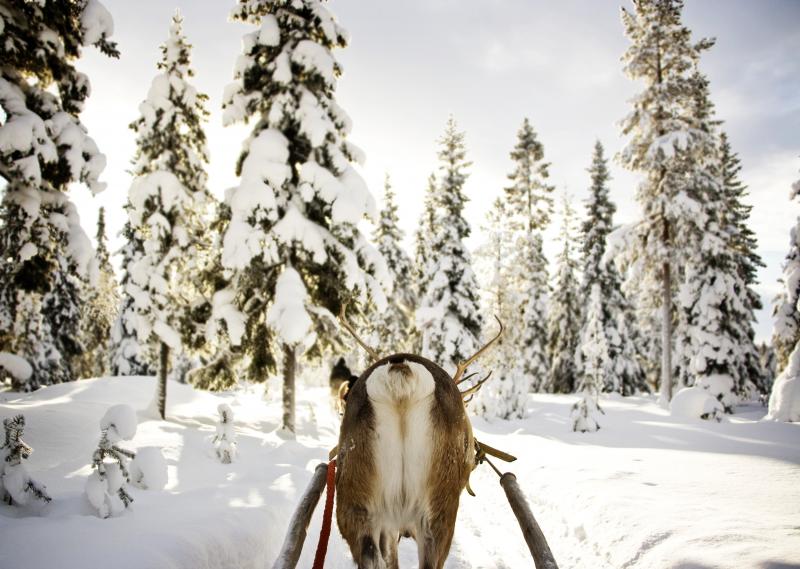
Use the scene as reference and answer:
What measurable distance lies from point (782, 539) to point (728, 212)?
78.3ft

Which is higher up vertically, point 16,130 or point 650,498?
point 16,130

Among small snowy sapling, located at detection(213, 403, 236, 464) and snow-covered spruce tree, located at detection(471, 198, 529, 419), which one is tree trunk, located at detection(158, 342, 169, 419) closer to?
small snowy sapling, located at detection(213, 403, 236, 464)

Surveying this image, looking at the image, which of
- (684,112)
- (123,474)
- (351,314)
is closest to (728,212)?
(684,112)

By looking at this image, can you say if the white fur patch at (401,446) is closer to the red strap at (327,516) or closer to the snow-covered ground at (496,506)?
the red strap at (327,516)

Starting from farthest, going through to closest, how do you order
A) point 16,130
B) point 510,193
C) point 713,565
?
point 510,193 < point 16,130 < point 713,565

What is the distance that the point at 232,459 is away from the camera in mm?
7168

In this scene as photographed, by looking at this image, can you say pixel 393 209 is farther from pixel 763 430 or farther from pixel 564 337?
pixel 763 430

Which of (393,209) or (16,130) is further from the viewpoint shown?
(393,209)

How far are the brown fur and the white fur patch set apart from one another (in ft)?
0.11

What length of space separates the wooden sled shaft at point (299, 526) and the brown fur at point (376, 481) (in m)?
0.12

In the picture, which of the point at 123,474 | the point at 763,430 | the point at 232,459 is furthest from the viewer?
the point at 763,430

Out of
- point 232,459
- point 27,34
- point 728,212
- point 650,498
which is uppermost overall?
point 728,212

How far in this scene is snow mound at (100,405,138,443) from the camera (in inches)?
144

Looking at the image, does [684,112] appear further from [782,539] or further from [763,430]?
[782,539]
